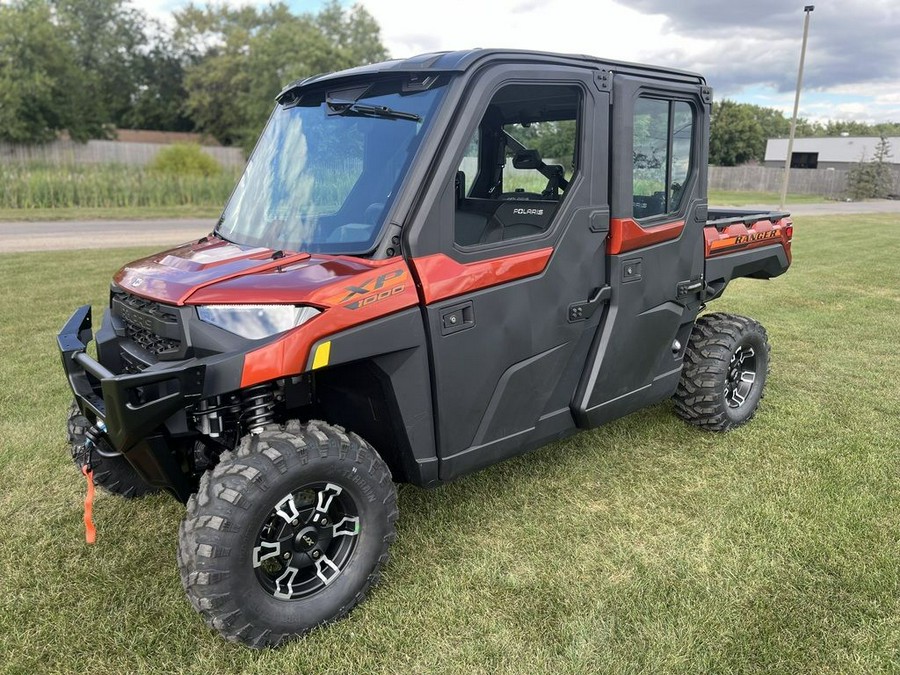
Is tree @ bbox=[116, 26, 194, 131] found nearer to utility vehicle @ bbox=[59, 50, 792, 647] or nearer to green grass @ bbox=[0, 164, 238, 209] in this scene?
green grass @ bbox=[0, 164, 238, 209]

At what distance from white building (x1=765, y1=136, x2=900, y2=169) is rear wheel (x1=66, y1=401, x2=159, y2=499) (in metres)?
56.5

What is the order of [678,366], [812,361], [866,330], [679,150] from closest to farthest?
[679,150], [678,366], [812,361], [866,330]

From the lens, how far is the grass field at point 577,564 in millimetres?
2623

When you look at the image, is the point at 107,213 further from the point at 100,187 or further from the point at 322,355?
the point at 322,355

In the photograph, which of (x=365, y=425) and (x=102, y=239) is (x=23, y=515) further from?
(x=102, y=239)

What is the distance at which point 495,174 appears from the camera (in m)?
3.75

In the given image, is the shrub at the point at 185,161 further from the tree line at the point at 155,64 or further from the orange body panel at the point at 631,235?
the orange body panel at the point at 631,235

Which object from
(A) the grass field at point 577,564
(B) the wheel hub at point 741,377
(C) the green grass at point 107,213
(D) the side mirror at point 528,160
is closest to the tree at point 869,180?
(C) the green grass at point 107,213

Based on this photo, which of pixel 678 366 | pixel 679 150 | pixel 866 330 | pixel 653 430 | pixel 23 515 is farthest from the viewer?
pixel 866 330

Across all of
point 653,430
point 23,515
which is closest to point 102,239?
point 23,515

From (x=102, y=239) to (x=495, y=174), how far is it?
1295 centimetres

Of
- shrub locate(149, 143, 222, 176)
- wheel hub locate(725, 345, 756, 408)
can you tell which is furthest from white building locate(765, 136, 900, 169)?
wheel hub locate(725, 345, 756, 408)

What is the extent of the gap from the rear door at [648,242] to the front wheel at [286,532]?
1.34 meters

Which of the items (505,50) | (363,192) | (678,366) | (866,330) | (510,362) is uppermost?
(505,50)
